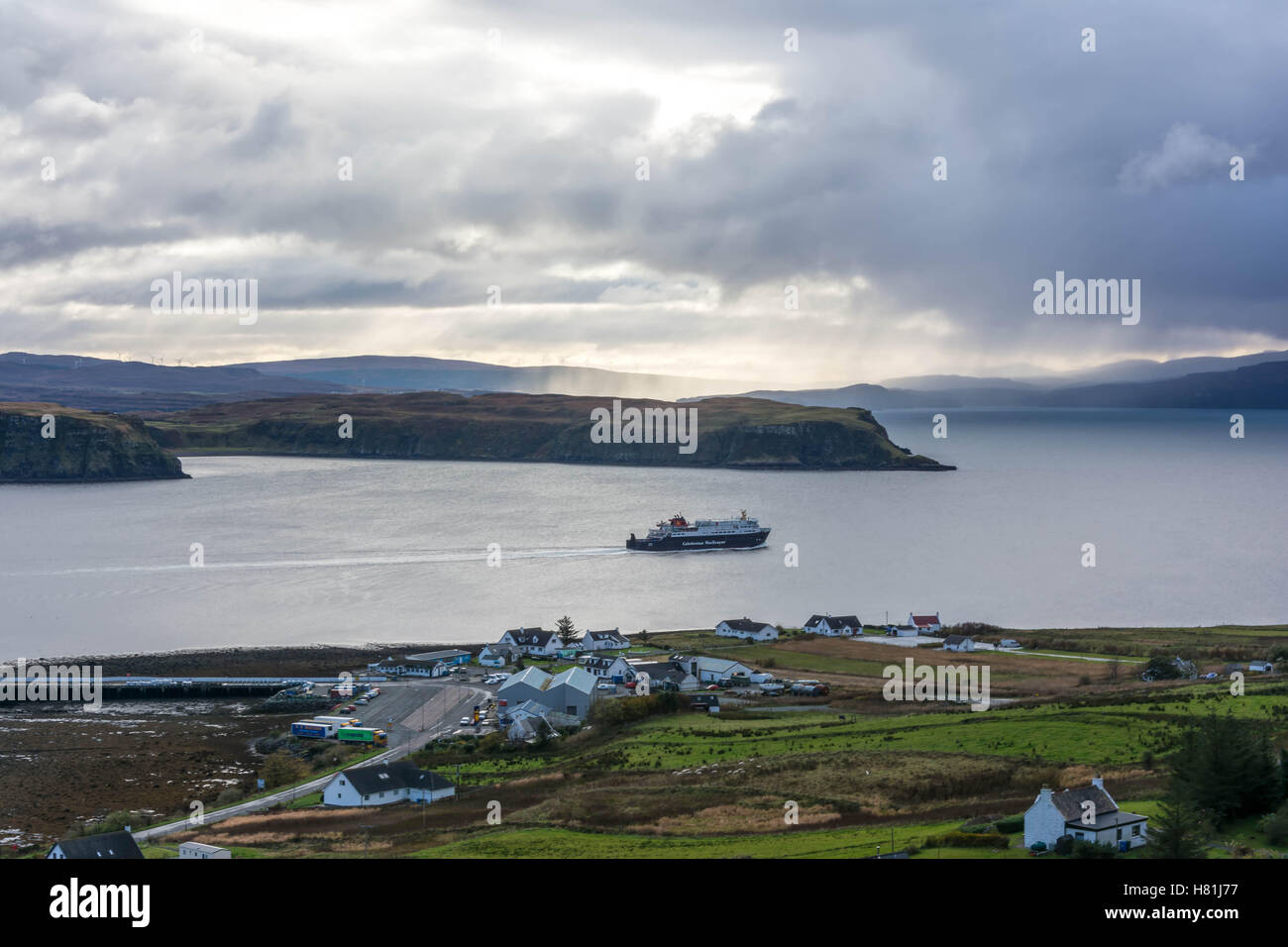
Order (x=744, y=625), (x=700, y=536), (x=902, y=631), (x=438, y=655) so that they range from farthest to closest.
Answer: (x=700, y=536) → (x=902, y=631) → (x=744, y=625) → (x=438, y=655)

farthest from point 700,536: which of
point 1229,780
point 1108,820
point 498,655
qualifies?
point 1108,820

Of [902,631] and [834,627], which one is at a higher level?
[834,627]

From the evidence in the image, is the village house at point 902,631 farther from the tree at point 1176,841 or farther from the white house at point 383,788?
the tree at point 1176,841

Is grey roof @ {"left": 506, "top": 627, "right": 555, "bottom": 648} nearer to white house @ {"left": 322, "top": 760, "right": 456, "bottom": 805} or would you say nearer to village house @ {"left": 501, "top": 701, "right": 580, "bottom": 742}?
village house @ {"left": 501, "top": 701, "right": 580, "bottom": 742}

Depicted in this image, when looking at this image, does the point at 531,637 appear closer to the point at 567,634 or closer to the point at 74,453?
the point at 567,634

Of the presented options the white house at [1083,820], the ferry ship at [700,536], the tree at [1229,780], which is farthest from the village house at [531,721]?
the ferry ship at [700,536]
